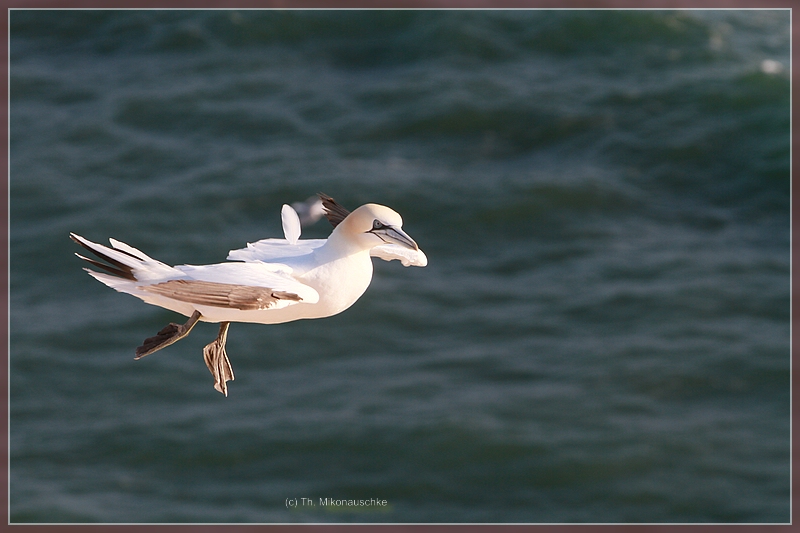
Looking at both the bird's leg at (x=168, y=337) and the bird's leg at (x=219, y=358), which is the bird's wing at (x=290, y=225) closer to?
the bird's leg at (x=219, y=358)

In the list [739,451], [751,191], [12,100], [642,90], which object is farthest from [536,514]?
[12,100]

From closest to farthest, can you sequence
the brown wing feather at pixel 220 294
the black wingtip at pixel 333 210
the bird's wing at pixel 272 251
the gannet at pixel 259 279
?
1. the brown wing feather at pixel 220 294
2. the gannet at pixel 259 279
3. the bird's wing at pixel 272 251
4. the black wingtip at pixel 333 210

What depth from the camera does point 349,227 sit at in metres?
6.99

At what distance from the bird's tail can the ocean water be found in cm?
4215

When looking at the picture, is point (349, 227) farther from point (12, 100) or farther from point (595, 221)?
point (12, 100)

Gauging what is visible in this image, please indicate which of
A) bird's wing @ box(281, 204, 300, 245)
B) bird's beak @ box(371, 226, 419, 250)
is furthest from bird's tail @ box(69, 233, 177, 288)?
bird's beak @ box(371, 226, 419, 250)

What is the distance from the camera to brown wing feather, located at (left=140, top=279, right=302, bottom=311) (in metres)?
6.35

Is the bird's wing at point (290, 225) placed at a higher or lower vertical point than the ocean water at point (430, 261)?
lower

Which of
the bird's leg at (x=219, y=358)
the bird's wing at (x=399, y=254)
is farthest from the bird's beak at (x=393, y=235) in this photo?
the bird's leg at (x=219, y=358)

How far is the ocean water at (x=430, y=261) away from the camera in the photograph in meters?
52.5

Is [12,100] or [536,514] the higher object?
[12,100]

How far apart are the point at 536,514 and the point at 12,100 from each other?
1607 inches

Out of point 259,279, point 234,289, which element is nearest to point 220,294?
point 234,289

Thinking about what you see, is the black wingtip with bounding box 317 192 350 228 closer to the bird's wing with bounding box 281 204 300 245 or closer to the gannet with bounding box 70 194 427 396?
the bird's wing with bounding box 281 204 300 245
